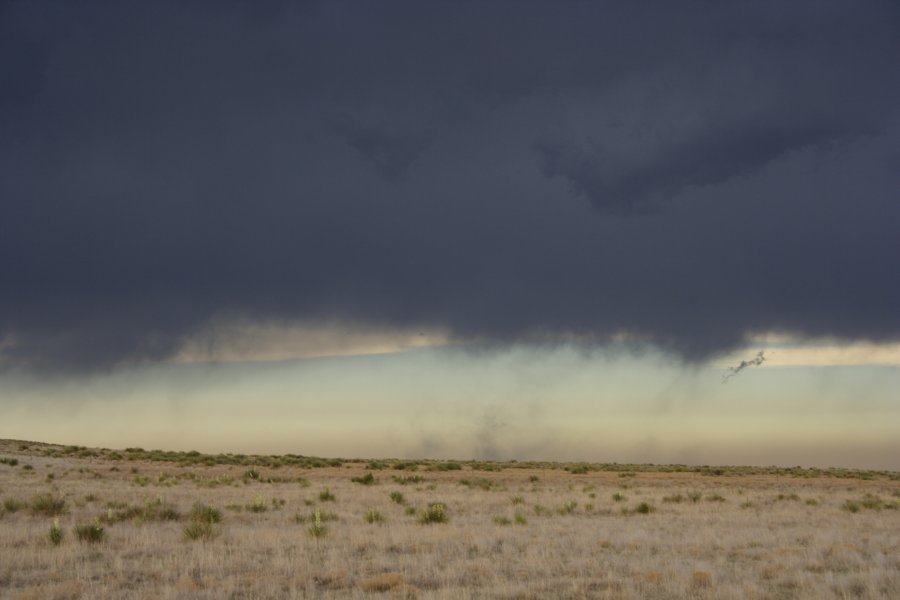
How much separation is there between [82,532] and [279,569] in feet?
18.0

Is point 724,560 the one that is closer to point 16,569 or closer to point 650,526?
point 650,526

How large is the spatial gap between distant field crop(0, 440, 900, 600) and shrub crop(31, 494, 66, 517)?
0.17 feet

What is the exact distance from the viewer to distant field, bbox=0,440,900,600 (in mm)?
11086

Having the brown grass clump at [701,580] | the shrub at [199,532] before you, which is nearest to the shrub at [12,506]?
the shrub at [199,532]

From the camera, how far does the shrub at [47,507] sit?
20.3 metres

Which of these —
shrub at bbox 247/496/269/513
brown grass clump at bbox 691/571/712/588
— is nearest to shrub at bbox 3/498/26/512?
shrub at bbox 247/496/269/513

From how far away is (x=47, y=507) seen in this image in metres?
20.4

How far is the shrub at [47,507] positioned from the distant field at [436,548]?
0.17 feet

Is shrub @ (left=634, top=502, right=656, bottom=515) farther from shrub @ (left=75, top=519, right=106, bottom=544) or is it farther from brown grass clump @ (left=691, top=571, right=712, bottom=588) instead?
shrub @ (left=75, top=519, right=106, bottom=544)

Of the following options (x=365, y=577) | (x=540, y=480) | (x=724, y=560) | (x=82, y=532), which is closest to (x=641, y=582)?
(x=724, y=560)

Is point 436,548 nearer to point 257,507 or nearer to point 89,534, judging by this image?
point 89,534

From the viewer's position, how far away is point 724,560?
14.1 meters

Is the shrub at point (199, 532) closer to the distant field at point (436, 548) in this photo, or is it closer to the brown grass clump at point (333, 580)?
the distant field at point (436, 548)

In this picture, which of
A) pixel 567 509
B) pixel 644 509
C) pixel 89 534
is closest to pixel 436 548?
pixel 89 534
